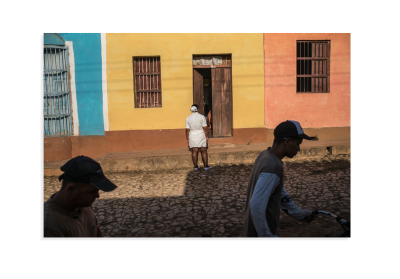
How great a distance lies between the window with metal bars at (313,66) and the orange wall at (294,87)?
0.19 meters

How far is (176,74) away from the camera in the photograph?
9.96 meters

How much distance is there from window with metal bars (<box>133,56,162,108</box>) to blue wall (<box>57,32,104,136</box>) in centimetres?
110

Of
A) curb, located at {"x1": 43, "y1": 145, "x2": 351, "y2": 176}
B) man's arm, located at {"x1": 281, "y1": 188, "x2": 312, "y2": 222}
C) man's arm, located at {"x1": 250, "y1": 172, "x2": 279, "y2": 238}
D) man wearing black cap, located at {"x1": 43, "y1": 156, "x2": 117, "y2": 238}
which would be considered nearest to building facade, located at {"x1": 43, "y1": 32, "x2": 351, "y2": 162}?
curb, located at {"x1": 43, "y1": 145, "x2": 351, "y2": 176}

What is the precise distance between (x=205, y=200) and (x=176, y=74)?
5.31 meters

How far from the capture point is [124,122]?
32.8 feet

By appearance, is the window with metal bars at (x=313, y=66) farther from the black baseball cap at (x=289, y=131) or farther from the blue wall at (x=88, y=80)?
the black baseball cap at (x=289, y=131)

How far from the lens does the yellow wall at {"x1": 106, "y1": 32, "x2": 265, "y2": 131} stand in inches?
387

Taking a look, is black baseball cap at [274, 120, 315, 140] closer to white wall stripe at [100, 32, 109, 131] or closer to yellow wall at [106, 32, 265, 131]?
yellow wall at [106, 32, 265, 131]

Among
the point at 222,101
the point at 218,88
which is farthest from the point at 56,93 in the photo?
the point at 222,101

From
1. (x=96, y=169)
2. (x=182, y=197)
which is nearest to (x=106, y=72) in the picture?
(x=182, y=197)

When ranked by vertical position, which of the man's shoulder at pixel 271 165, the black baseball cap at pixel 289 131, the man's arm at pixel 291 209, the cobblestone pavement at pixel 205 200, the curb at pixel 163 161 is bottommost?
the cobblestone pavement at pixel 205 200

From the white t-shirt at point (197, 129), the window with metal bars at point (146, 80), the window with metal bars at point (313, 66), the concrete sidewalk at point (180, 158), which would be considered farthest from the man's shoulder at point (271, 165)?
the window with metal bars at point (313, 66)

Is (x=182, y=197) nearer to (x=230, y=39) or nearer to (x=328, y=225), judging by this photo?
(x=328, y=225)

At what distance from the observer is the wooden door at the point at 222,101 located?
10.3 meters
